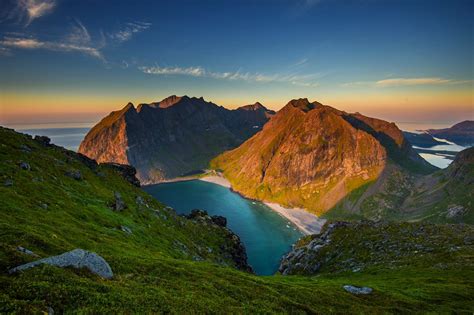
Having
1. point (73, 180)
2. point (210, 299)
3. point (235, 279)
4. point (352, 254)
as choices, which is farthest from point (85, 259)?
point (352, 254)

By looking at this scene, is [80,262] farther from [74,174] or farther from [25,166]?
[74,174]

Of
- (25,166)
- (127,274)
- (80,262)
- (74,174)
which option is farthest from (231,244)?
(80,262)

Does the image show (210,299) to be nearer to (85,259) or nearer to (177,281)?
(177,281)

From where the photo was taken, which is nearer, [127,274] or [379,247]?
Answer: [127,274]

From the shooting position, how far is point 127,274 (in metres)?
28.2

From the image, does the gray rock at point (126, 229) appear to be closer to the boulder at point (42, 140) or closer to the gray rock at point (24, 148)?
the gray rock at point (24, 148)

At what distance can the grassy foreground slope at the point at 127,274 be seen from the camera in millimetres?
19078

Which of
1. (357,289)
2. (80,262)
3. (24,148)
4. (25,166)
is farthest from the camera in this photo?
(24,148)

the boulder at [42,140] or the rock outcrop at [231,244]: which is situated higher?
the boulder at [42,140]

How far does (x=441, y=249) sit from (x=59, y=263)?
3490 inches

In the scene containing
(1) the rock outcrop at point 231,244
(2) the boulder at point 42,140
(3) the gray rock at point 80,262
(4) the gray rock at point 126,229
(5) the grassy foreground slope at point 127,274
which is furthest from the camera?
(1) the rock outcrop at point 231,244

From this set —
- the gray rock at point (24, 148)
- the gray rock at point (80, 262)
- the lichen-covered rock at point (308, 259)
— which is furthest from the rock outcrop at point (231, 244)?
the gray rock at point (80, 262)

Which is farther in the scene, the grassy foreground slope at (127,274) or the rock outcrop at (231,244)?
the rock outcrop at (231,244)

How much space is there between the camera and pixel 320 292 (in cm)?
4256
